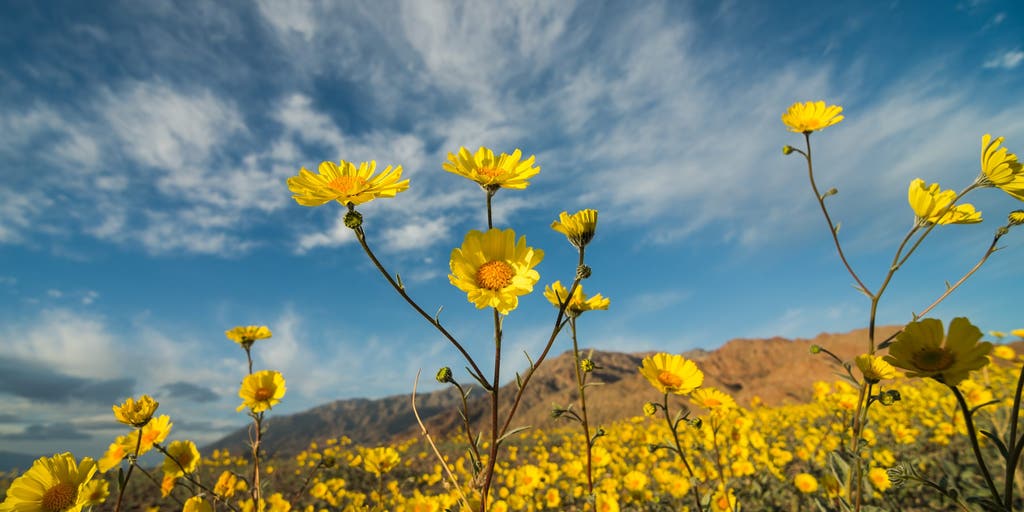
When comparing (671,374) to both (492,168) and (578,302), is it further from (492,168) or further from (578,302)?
(492,168)

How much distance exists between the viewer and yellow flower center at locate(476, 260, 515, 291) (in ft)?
4.57

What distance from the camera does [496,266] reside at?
1.45 meters

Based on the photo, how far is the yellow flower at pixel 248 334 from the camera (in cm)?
311

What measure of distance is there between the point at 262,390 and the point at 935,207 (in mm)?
4033

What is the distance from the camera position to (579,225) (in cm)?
142

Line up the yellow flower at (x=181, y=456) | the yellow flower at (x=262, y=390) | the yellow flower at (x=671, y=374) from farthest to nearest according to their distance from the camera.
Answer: the yellow flower at (x=181, y=456)
the yellow flower at (x=262, y=390)
the yellow flower at (x=671, y=374)

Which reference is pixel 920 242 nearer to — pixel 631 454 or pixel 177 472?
pixel 177 472

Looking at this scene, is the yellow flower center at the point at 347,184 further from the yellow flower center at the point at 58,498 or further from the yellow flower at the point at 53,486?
the yellow flower center at the point at 58,498

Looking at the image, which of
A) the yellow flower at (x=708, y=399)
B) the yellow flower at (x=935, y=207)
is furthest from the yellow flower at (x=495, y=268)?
the yellow flower at (x=708, y=399)

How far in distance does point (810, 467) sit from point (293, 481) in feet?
29.1

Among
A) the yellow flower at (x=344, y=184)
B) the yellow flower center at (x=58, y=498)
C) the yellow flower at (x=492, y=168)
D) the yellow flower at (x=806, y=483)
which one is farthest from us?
the yellow flower at (x=806, y=483)

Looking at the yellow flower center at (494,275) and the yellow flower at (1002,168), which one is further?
the yellow flower at (1002,168)

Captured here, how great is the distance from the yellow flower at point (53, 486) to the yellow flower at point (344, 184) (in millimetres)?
1777

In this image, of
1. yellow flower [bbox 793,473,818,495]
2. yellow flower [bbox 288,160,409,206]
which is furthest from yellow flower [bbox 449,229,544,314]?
yellow flower [bbox 793,473,818,495]
